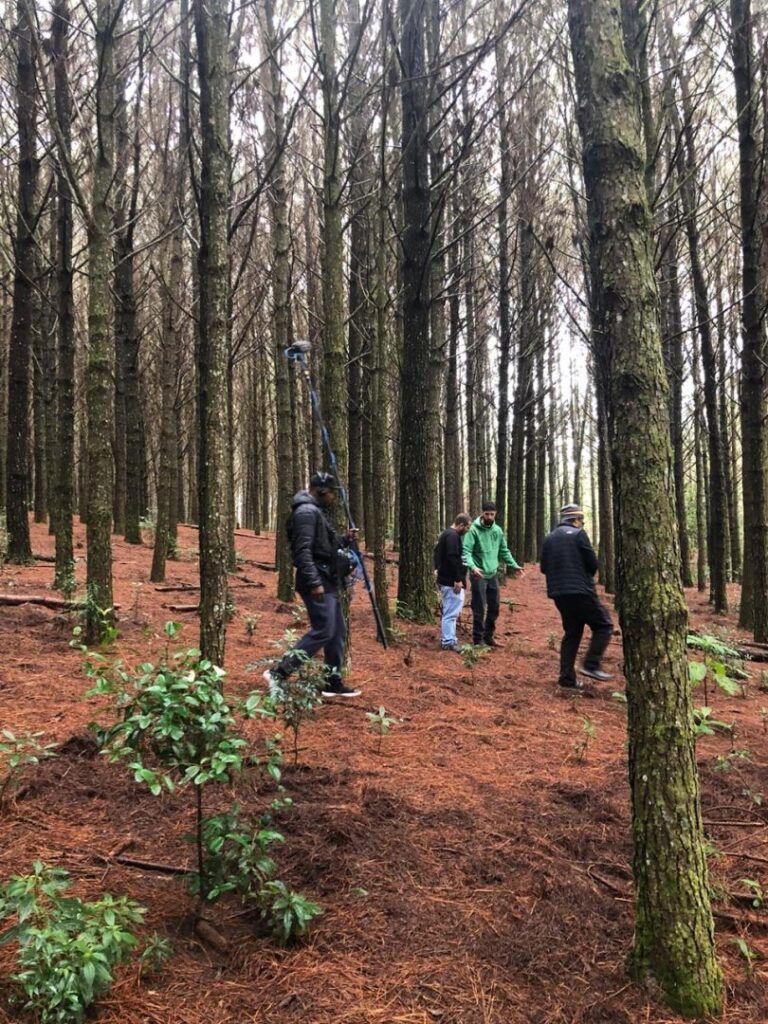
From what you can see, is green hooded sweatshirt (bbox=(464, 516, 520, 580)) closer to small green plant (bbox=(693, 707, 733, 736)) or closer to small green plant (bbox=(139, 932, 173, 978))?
small green plant (bbox=(693, 707, 733, 736))

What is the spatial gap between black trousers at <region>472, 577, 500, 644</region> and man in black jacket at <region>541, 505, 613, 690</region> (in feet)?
5.24

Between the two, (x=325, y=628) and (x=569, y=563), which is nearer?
(x=325, y=628)

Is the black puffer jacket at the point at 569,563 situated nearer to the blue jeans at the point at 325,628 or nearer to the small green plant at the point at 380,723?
the blue jeans at the point at 325,628

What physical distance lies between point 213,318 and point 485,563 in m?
4.98

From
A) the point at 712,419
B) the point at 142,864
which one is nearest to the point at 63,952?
the point at 142,864

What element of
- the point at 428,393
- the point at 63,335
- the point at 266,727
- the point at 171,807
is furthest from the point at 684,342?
the point at 171,807

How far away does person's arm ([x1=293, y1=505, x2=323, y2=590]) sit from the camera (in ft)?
17.9

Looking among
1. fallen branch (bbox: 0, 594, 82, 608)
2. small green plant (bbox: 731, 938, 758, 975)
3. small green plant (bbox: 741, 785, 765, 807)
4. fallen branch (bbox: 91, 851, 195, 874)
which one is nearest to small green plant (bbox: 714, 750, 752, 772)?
small green plant (bbox: 741, 785, 765, 807)

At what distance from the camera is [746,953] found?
2.43m

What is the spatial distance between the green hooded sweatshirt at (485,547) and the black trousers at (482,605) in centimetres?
14

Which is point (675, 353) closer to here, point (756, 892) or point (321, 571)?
point (321, 571)

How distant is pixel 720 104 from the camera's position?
10570 millimetres

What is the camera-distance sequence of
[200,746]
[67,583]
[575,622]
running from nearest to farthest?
[200,746] → [575,622] → [67,583]

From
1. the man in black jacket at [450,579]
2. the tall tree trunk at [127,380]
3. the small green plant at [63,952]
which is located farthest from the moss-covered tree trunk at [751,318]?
the tall tree trunk at [127,380]
